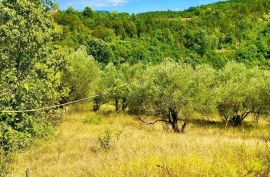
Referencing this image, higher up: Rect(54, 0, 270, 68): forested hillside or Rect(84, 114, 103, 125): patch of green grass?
Rect(54, 0, 270, 68): forested hillside

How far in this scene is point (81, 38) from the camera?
9550 cm

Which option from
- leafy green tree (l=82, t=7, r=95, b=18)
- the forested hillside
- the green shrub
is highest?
leafy green tree (l=82, t=7, r=95, b=18)

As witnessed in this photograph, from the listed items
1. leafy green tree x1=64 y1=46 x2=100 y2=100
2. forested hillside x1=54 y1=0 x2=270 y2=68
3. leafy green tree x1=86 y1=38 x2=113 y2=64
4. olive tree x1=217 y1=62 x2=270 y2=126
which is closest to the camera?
leafy green tree x1=64 y1=46 x2=100 y2=100

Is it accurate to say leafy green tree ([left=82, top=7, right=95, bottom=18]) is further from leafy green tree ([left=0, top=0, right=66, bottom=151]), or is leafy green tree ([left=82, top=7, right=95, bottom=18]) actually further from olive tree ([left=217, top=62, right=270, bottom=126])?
leafy green tree ([left=0, top=0, right=66, bottom=151])

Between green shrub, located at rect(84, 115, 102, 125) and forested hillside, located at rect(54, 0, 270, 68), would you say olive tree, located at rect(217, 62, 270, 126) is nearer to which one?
green shrub, located at rect(84, 115, 102, 125)

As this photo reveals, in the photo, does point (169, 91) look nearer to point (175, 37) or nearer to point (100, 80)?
point (100, 80)

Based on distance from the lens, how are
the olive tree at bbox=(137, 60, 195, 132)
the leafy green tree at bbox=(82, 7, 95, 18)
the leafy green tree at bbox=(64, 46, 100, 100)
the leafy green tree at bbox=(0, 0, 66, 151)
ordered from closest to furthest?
the leafy green tree at bbox=(0, 0, 66, 151) → the olive tree at bbox=(137, 60, 195, 132) → the leafy green tree at bbox=(64, 46, 100, 100) → the leafy green tree at bbox=(82, 7, 95, 18)

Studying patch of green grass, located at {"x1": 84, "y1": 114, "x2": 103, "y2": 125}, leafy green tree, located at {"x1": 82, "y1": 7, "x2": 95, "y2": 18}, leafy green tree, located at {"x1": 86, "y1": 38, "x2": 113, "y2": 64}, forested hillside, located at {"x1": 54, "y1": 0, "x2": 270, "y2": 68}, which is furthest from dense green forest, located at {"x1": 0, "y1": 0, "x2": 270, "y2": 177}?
leafy green tree, located at {"x1": 82, "y1": 7, "x2": 95, "y2": 18}

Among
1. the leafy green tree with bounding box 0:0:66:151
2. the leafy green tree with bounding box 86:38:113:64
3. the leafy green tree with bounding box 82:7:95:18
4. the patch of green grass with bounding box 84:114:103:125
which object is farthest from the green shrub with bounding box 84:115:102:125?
the leafy green tree with bounding box 82:7:95:18

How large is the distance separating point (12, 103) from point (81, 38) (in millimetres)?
83267

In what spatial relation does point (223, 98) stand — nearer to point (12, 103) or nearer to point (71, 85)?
point (71, 85)

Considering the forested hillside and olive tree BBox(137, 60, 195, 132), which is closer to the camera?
olive tree BBox(137, 60, 195, 132)

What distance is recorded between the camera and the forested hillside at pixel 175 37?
9338cm

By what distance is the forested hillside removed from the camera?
9338 centimetres
